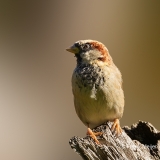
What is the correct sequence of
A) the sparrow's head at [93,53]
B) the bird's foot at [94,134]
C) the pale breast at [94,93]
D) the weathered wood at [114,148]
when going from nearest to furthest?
the weathered wood at [114,148] < the bird's foot at [94,134] < the pale breast at [94,93] < the sparrow's head at [93,53]

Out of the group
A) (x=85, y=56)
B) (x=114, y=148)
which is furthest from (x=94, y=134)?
(x=85, y=56)

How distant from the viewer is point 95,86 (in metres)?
3.27

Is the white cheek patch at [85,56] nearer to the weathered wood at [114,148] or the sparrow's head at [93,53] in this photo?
the sparrow's head at [93,53]

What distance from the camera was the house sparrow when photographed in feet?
10.7

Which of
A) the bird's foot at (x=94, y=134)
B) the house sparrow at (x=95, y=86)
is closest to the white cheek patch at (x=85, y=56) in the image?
the house sparrow at (x=95, y=86)

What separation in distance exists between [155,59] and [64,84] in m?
0.98

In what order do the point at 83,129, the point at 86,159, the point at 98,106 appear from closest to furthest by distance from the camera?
the point at 86,159 → the point at 98,106 → the point at 83,129

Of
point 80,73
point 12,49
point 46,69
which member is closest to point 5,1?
point 12,49

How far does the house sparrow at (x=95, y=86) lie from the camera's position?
10.7 ft

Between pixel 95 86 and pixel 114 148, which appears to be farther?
pixel 95 86

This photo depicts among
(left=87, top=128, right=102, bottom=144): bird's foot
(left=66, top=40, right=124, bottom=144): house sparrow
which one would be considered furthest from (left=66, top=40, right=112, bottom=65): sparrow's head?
(left=87, top=128, right=102, bottom=144): bird's foot

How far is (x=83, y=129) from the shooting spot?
5.13 meters

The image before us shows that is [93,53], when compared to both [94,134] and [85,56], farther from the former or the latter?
[94,134]

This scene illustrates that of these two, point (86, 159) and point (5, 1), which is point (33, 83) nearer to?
point (5, 1)
